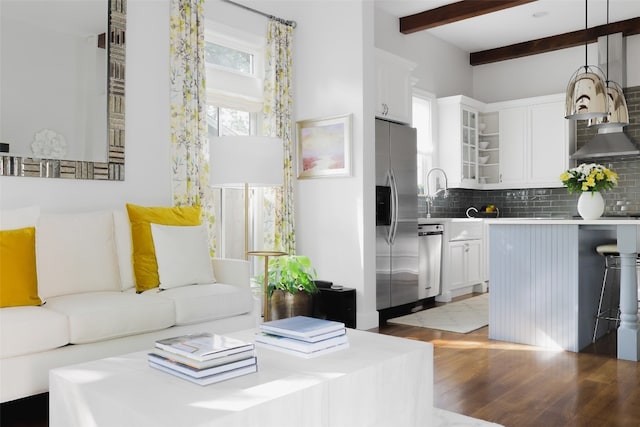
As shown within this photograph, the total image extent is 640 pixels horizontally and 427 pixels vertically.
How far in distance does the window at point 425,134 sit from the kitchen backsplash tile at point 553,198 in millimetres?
409

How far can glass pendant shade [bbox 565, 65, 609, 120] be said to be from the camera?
374cm

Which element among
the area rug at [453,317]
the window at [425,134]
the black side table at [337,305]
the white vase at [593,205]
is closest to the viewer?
the white vase at [593,205]

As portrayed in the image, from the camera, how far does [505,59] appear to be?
769 centimetres

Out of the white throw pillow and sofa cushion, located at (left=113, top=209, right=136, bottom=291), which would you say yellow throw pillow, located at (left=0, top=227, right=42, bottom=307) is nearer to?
sofa cushion, located at (left=113, top=209, right=136, bottom=291)

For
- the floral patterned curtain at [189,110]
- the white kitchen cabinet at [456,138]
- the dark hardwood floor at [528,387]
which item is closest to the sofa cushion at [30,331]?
the dark hardwood floor at [528,387]

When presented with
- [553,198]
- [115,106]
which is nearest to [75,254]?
[115,106]

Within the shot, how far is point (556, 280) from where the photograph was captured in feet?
13.2

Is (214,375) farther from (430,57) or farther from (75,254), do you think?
(430,57)

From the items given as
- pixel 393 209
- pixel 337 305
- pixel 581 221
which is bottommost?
pixel 337 305

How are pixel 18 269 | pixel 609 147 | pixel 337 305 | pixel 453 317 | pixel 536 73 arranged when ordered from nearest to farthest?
pixel 18 269, pixel 337 305, pixel 453 317, pixel 609 147, pixel 536 73

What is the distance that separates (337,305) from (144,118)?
215cm

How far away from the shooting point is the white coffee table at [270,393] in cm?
155

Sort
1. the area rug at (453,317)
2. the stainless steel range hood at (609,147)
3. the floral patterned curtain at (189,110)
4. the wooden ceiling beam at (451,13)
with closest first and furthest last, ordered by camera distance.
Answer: the floral patterned curtain at (189,110), the area rug at (453,317), the wooden ceiling beam at (451,13), the stainless steel range hood at (609,147)

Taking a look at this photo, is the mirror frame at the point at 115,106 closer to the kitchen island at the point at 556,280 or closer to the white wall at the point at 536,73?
the kitchen island at the point at 556,280
